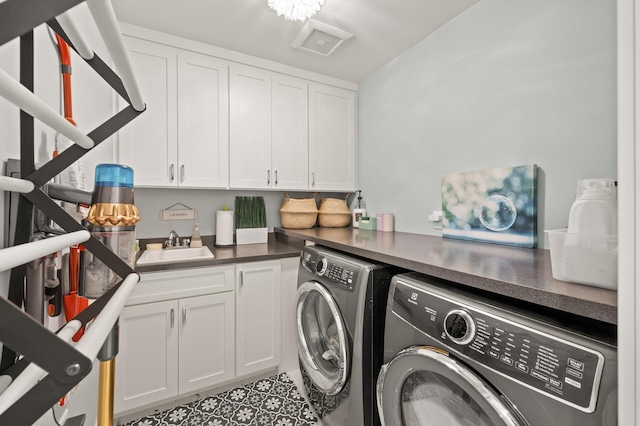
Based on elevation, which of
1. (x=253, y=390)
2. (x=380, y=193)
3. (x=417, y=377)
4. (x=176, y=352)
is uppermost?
(x=380, y=193)

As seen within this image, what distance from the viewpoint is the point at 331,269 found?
1429 mm

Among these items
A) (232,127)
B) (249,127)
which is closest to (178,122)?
(232,127)

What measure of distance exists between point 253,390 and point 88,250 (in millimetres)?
1716

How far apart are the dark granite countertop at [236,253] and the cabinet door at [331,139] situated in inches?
25.9

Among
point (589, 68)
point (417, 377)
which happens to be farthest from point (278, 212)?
point (589, 68)

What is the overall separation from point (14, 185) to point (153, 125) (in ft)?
5.64

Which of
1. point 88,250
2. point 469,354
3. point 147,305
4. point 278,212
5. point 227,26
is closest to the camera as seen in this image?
point 88,250

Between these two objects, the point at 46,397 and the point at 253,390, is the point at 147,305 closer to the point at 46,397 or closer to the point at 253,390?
the point at 253,390

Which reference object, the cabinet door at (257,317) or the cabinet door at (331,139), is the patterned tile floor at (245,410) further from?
the cabinet door at (331,139)

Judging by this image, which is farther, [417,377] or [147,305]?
[147,305]

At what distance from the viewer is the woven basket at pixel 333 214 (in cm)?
266

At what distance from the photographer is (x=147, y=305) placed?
164cm

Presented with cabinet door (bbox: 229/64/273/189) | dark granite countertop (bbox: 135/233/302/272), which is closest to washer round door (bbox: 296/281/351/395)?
dark granite countertop (bbox: 135/233/302/272)

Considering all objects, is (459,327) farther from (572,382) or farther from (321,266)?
(321,266)
